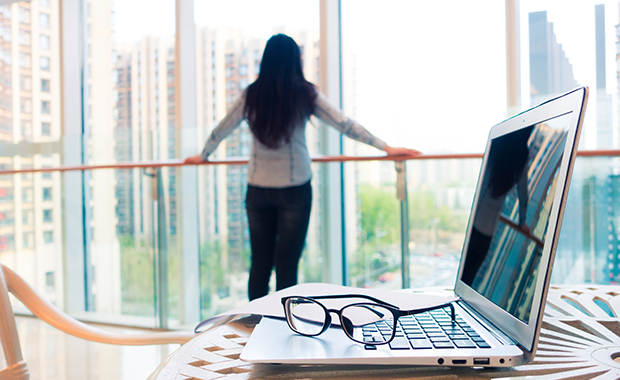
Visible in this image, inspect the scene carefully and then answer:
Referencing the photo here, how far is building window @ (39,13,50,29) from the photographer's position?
141 inches

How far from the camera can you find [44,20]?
3604 millimetres

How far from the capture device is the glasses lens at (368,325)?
1.38 ft

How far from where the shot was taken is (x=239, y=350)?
475mm

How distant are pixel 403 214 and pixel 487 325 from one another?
1.67m

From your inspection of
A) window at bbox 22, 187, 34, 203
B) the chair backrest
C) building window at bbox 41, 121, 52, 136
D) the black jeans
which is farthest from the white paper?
building window at bbox 41, 121, 52, 136

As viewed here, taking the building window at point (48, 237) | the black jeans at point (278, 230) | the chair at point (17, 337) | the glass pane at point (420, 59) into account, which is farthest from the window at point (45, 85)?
the chair at point (17, 337)

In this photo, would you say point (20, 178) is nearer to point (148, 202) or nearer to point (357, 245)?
point (148, 202)

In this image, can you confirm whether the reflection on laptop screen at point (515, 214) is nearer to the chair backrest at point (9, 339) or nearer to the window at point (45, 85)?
the chair backrest at point (9, 339)

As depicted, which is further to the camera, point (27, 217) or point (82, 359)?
point (27, 217)

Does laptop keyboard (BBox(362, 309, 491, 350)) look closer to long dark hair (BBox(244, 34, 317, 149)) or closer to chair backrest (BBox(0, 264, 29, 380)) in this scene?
chair backrest (BBox(0, 264, 29, 380))

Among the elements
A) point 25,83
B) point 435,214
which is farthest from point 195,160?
point 25,83

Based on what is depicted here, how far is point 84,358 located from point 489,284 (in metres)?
2.32

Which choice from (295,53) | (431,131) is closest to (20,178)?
(295,53)

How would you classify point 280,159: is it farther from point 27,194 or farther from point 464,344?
point 27,194
